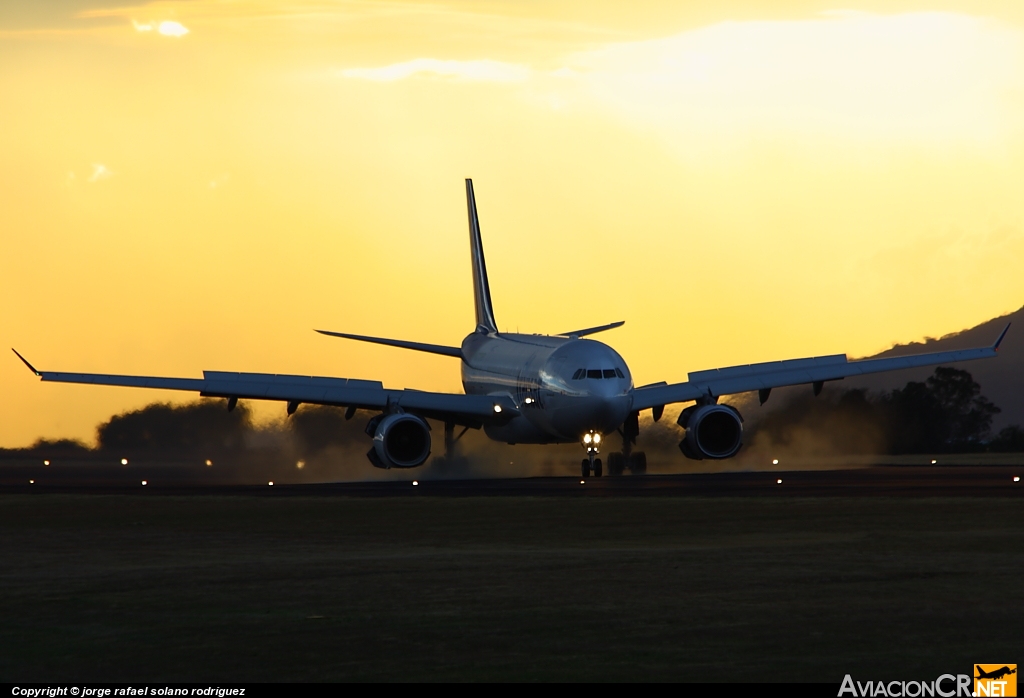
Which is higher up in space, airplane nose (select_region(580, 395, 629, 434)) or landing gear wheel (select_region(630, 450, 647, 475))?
landing gear wheel (select_region(630, 450, 647, 475))

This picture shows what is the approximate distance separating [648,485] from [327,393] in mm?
17394

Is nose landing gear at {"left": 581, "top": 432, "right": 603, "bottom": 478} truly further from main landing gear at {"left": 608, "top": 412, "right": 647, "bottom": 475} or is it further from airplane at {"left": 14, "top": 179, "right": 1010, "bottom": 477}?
main landing gear at {"left": 608, "top": 412, "right": 647, "bottom": 475}

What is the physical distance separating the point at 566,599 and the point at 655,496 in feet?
70.6

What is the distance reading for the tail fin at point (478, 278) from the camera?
7744cm

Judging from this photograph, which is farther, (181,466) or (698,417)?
(181,466)

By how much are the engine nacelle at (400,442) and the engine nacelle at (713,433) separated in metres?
9.67

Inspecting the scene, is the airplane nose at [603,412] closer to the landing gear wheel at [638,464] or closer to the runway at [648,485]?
the runway at [648,485]

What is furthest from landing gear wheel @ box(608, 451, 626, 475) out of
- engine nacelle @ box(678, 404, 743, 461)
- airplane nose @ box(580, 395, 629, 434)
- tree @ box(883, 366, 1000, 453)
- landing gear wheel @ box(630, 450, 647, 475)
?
tree @ box(883, 366, 1000, 453)

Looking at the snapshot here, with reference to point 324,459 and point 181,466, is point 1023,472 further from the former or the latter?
point 181,466

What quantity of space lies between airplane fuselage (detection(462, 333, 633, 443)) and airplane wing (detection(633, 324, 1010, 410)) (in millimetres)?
4860

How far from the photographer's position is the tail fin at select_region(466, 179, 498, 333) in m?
77.4

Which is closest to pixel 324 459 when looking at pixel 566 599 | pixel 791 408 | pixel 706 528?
pixel 791 408

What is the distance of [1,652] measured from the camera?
14.4 metres

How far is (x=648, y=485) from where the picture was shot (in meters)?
45.8
